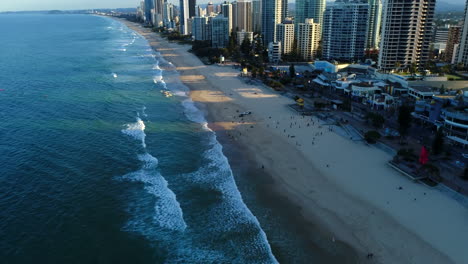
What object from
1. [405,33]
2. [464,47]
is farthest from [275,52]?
[464,47]

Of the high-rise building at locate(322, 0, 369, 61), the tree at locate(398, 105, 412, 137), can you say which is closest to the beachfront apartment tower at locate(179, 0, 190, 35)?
the high-rise building at locate(322, 0, 369, 61)

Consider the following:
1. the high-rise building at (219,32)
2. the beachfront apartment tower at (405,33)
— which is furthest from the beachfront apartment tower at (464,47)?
the high-rise building at (219,32)

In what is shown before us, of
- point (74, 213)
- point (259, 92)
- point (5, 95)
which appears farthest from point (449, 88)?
point (5, 95)

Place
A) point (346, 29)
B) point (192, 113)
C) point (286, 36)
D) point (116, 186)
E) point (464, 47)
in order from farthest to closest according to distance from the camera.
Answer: point (286, 36)
point (346, 29)
point (464, 47)
point (192, 113)
point (116, 186)

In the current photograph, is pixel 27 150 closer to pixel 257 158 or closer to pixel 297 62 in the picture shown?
pixel 257 158

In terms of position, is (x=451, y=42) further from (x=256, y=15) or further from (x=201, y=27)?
(x=201, y=27)

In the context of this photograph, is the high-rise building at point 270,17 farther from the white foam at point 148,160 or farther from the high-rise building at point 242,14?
the white foam at point 148,160
